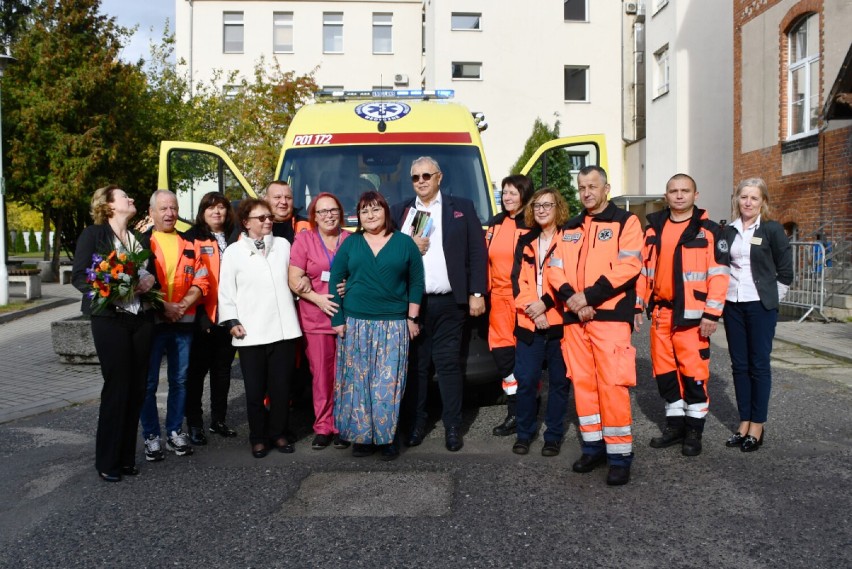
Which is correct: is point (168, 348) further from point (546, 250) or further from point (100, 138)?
point (100, 138)

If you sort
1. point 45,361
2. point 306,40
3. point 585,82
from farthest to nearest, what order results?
point 306,40
point 585,82
point 45,361

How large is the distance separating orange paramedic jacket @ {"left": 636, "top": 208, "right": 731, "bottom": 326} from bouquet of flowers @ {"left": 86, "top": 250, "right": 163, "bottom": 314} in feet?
10.6

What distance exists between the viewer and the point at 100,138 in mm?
23312

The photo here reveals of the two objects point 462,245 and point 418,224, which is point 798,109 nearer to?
point 462,245

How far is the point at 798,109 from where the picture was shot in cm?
1603

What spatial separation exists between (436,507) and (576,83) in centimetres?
3122

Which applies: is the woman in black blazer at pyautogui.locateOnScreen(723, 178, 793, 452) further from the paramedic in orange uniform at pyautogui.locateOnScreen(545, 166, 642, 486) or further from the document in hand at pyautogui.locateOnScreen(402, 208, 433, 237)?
the document in hand at pyautogui.locateOnScreen(402, 208, 433, 237)

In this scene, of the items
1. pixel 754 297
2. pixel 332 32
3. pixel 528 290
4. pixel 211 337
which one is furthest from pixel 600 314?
pixel 332 32

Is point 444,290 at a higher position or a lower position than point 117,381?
higher

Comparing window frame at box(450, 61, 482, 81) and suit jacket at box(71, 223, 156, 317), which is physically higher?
window frame at box(450, 61, 482, 81)

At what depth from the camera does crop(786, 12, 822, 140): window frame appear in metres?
15.3

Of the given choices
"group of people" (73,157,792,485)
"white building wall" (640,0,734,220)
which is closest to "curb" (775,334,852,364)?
"group of people" (73,157,792,485)

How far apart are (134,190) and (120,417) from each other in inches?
852

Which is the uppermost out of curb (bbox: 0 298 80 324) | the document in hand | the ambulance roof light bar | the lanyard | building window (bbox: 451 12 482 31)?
building window (bbox: 451 12 482 31)
